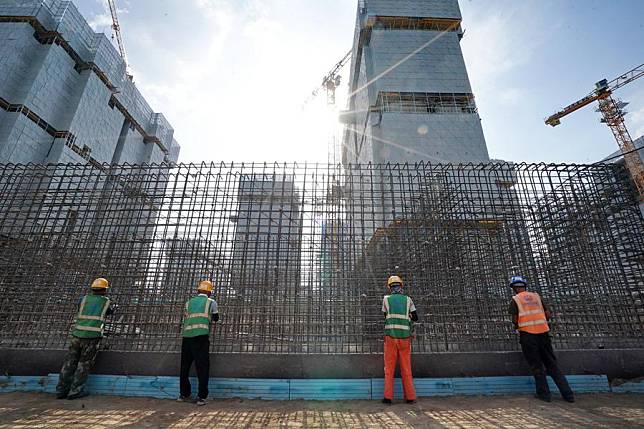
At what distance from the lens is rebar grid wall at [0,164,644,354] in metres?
5.94

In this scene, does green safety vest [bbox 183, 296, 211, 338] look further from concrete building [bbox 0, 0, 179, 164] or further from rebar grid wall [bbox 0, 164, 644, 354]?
concrete building [bbox 0, 0, 179, 164]

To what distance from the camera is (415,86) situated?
25.6 m

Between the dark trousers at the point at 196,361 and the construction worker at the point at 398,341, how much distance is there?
295cm

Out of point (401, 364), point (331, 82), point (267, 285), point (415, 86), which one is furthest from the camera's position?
point (331, 82)

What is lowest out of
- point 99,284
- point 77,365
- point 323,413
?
point 323,413

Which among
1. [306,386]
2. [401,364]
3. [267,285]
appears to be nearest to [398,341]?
[401,364]

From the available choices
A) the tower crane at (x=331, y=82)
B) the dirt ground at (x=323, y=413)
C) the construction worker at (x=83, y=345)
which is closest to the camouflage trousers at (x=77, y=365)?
the construction worker at (x=83, y=345)

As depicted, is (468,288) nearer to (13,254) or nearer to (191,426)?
(191,426)

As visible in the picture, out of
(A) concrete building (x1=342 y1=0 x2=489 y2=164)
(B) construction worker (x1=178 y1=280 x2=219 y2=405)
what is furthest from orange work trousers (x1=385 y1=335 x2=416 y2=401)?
(A) concrete building (x1=342 y1=0 x2=489 y2=164)

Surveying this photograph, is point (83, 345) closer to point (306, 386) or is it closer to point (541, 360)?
point (306, 386)

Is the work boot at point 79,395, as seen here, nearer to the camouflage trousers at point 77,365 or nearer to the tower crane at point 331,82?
the camouflage trousers at point 77,365

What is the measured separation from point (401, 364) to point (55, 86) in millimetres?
33423

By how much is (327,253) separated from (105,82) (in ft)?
114

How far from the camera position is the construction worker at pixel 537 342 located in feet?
16.2
